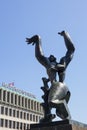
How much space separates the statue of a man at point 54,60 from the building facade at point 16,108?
227 feet

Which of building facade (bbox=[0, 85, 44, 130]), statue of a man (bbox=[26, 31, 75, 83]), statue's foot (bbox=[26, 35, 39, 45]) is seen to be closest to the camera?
statue of a man (bbox=[26, 31, 75, 83])

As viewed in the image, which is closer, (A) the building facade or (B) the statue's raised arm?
(B) the statue's raised arm

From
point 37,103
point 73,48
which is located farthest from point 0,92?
point 73,48

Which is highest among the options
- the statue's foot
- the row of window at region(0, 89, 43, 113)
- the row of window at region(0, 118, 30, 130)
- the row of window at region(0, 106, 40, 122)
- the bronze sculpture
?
the row of window at region(0, 89, 43, 113)

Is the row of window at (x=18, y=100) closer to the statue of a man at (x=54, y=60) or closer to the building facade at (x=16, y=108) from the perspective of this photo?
the building facade at (x=16, y=108)

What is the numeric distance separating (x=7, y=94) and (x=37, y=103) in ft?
52.7

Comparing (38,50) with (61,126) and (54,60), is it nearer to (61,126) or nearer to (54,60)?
(54,60)

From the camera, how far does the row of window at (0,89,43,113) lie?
8904 cm

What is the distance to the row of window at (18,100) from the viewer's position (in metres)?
89.0

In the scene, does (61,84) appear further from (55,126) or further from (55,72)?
(55,126)

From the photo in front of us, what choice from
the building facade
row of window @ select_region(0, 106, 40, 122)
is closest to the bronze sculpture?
the building facade

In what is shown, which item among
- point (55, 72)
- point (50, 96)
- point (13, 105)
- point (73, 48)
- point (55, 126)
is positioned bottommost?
point (55, 126)

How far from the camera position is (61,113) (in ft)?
56.0

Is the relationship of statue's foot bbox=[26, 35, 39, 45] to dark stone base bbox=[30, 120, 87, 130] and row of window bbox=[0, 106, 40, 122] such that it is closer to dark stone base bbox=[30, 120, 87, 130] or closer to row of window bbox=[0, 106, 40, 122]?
dark stone base bbox=[30, 120, 87, 130]
